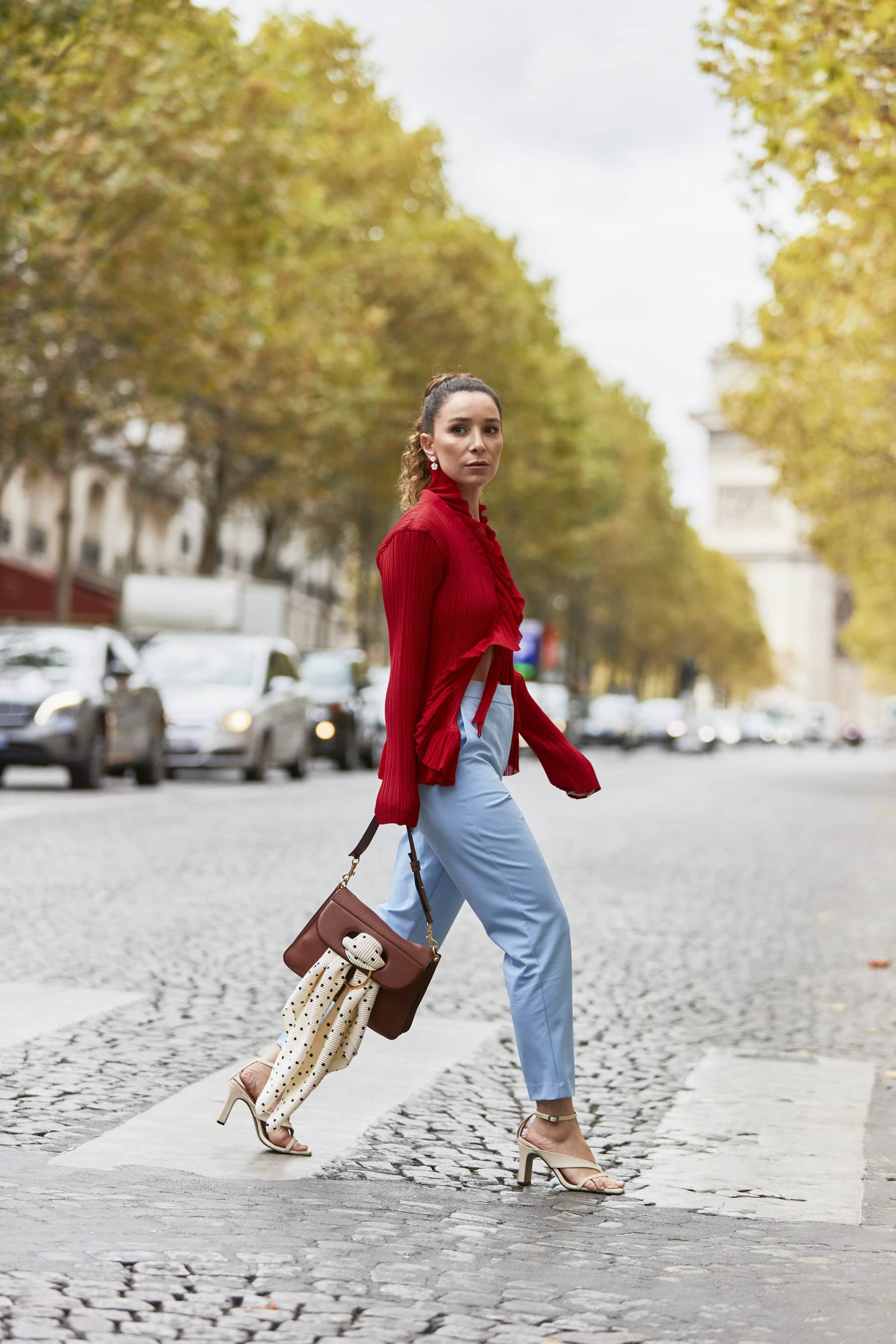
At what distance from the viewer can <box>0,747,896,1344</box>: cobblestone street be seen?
397cm

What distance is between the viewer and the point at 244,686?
24578mm

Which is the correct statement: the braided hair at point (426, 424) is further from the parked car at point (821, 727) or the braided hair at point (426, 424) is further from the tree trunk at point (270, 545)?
the parked car at point (821, 727)

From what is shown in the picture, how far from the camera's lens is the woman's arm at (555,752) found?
501cm

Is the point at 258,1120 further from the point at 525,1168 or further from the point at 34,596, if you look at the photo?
the point at 34,596

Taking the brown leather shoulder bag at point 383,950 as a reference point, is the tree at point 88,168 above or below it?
above

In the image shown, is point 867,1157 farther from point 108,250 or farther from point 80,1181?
point 108,250

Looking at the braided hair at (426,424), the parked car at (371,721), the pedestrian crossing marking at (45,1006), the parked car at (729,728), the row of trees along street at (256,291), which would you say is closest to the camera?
the braided hair at (426,424)

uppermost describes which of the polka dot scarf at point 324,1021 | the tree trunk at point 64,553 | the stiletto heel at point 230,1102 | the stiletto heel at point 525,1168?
the tree trunk at point 64,553

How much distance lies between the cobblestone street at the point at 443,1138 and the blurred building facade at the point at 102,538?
22824mm

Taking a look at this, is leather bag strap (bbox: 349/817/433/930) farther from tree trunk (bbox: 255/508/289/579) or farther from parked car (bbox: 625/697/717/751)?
parked car (bbox: 625/697/717/751)

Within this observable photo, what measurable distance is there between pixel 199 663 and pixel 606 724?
111ft

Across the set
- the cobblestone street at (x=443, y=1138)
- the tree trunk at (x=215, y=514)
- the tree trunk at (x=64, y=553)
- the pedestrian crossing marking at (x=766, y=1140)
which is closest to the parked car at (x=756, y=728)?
the tree trunk at (x=215, y=514)

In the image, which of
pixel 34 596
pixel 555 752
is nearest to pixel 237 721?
pixel 34 596

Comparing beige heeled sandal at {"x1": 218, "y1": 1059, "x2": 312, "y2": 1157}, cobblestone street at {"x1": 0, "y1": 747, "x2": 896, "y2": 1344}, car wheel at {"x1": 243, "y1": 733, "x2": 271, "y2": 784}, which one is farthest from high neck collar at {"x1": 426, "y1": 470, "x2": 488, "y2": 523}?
car wheel at {"x1": 243, "y1": 733, "x2": 271, "y2": 784}
